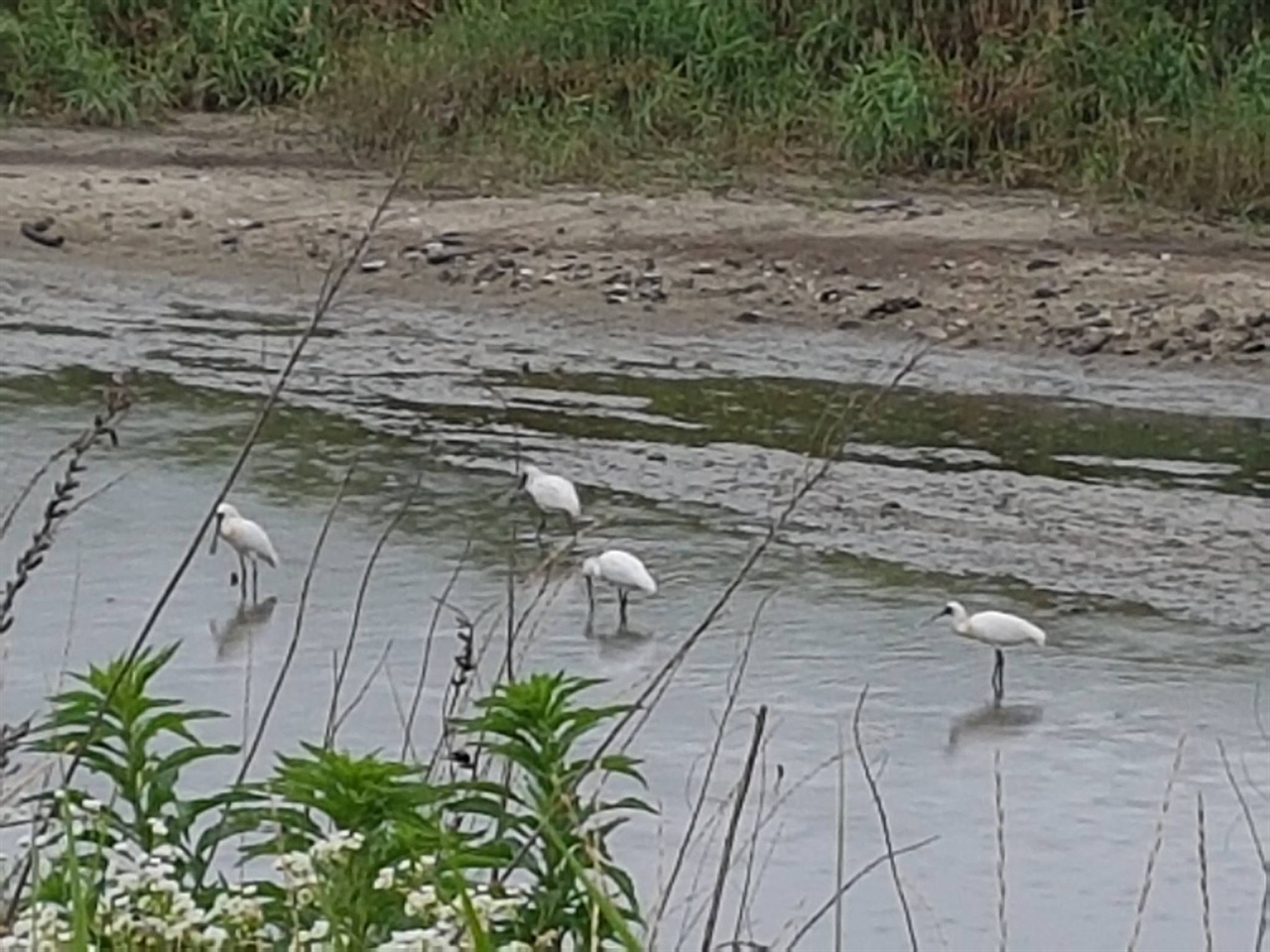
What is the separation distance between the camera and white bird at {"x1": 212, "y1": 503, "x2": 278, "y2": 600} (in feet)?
25.7

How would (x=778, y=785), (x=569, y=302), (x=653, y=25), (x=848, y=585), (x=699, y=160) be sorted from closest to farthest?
(x=778, y=785)
(x=848, y=585)
(x=569, y=302)
(x=699, y=160)
(x=653, y=25)

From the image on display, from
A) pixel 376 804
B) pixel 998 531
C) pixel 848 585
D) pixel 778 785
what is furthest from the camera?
pixel 998 531

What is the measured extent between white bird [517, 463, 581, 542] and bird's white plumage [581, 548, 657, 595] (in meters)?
0.59

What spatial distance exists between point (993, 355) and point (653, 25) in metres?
4.50

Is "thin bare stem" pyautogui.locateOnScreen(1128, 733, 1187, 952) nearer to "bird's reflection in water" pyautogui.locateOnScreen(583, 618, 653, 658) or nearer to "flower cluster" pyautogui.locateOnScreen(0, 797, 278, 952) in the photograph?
"bird's reflection in water" pyautogui.locateOnScreen(583, 618, 653, 658)

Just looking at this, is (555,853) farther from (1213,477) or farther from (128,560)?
(1213,477)

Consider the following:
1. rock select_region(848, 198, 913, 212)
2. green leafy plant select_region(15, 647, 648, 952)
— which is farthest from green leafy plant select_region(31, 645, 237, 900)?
rock select_region(848, 198, 913, 212)

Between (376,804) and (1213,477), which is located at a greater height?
(376,804)

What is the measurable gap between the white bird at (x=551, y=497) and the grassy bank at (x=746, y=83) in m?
5.14

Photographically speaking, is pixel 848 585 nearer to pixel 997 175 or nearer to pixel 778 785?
pixel 778 785

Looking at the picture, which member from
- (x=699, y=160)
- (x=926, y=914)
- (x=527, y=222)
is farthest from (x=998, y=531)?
(x=699, y=160)

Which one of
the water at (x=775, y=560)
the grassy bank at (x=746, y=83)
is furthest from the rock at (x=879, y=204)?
the water at (x=775, y=560)

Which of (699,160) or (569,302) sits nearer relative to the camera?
(569,302)

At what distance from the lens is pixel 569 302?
39.6 feet
